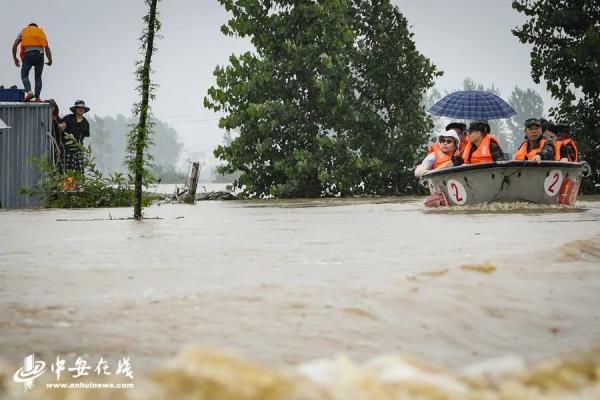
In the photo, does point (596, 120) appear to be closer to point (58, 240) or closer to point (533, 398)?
point (58, 240)

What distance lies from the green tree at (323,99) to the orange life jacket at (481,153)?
10.7 meters

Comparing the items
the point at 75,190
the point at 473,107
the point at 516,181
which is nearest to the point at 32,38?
the point at 75,190

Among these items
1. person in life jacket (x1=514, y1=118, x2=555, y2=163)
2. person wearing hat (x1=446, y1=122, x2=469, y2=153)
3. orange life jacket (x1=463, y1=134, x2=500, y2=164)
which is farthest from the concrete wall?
person in life jacket (x1=514, y1=118, x2=555, y2=163)

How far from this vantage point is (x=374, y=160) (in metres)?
25.6

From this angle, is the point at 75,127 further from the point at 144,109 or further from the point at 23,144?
the point at 144,109

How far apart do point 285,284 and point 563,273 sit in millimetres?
1892

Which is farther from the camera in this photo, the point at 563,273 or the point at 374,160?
the point at 374,160

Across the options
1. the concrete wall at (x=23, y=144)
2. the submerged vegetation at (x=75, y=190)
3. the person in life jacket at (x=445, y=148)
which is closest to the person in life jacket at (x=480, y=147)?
the person in life jacket at (x=445, y=148)

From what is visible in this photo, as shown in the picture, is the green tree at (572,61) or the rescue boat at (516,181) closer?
the rescue boat at (516,181)

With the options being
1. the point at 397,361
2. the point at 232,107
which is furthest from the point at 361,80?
the point at 397,361

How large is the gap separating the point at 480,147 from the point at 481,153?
0.38 feet

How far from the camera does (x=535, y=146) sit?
1434 cm

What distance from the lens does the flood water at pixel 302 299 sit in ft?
10.1

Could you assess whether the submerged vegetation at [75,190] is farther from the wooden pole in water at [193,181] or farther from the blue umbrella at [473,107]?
the blue umbrella at [473,107]
